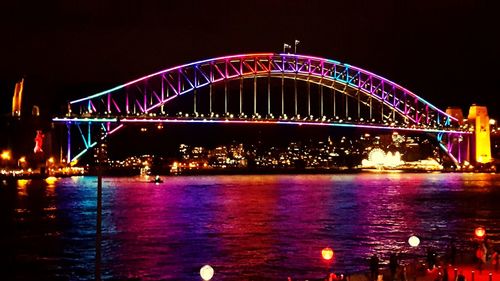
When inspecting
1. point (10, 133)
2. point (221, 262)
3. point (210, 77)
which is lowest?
point (221, 262)

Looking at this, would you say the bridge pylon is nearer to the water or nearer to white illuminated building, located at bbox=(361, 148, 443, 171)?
white illuminated building, located at bbox=(361, 148, 443, 171)

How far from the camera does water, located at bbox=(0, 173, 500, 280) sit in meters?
24.3

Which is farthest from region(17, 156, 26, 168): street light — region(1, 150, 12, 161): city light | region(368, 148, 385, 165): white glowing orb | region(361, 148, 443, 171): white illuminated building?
region(368, 148, 385, 165): white glowing orb

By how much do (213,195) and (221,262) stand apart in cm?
3531

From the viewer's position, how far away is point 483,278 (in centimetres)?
1670

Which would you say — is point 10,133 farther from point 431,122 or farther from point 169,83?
point 431,122

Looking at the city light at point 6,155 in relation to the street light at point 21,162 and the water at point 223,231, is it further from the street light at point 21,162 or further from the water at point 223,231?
the water at point 223,231

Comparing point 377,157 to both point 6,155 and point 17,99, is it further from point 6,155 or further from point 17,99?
point 6,155

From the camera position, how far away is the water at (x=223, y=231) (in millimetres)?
24312

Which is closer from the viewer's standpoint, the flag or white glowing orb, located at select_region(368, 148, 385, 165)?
the flag

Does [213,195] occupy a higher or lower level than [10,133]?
lower

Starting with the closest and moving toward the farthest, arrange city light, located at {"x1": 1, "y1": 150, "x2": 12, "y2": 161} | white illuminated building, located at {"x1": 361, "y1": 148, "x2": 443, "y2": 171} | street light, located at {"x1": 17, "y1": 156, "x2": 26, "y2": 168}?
city light, located at {"x1": 1, "y1": 150, "x2": 12, "y2": 161} < street light, located at {"x1": 17, "y1": 156, "x2": 26, "y2": 168} < white illuminated building, located at {"x1": 361, "y1": 148, "x2": 443, "y2": 171}

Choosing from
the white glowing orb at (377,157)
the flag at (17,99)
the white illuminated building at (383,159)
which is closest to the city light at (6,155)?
the flag at (17,99)

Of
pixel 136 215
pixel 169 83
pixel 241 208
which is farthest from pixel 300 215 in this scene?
pixel 169 83
